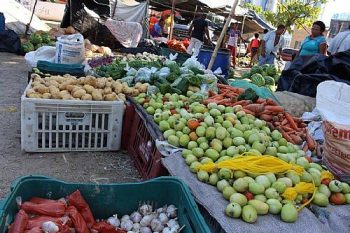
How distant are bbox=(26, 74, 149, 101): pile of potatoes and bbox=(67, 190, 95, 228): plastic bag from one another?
6.07ft

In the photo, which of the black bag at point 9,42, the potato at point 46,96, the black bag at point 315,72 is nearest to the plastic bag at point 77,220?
the potato at point 46,96

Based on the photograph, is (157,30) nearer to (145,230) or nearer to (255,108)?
(255,108)

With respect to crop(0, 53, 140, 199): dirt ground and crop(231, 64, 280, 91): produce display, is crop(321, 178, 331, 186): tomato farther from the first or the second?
crop(231, 64, 280, 91): produce display

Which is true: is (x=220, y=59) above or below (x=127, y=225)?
above

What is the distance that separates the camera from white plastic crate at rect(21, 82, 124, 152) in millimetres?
3627

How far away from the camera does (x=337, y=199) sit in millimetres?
2455

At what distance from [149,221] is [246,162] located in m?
0.79

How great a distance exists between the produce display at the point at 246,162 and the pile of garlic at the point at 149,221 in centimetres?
34

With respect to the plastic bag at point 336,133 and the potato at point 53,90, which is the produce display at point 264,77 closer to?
the plastic bag at point 336,133

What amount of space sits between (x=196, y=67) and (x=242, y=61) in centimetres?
1143

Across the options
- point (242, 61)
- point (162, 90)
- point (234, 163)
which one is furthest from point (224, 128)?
point (242, 61)

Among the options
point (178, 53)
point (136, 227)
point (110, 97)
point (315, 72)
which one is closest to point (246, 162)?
point (136, 227)

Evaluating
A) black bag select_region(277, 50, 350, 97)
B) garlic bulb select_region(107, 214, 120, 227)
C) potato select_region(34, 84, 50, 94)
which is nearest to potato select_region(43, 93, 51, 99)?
potato select_region(34, 84, 50, 94)

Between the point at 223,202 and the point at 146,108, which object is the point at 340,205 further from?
Result: the point at 146,108
